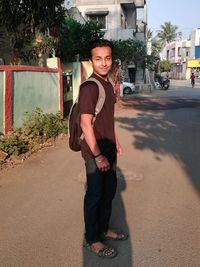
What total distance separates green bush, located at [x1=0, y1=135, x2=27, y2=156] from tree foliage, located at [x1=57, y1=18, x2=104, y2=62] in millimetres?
9445

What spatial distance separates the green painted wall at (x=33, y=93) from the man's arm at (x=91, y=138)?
18.3ft

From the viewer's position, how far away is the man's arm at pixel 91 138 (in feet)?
11.1

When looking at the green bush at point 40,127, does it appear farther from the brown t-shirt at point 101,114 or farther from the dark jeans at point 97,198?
the brown t-shirt at point 101,114

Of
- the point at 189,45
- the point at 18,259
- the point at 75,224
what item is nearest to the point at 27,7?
the point at 75,224

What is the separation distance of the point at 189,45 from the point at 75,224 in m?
74.2

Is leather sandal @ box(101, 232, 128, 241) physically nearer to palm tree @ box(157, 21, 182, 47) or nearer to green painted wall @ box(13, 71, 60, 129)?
green painted wall @ box(13, 71, 60, 129)

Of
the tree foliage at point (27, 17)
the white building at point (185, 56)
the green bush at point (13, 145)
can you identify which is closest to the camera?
the green bush at point (13, 145)

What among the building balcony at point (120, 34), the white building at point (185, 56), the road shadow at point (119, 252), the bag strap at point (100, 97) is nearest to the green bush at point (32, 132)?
the road shadow at point (119, 252)

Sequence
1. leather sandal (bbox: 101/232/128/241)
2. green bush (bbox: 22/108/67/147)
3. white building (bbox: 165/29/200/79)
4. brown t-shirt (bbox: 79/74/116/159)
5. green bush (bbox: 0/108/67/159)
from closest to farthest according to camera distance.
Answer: brown t-shirt (bbox: 79/74/116/159)
leather sandal (bbox: 101/232/128/241)
green bush (bbox: 0/108/67/159)
green bush (bbox: 22/108/67/147)
white building (bbox: 165/29/200/79)

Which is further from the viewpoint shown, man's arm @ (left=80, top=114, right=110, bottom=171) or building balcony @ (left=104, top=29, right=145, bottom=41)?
building balcony @ (left=104, top=29, right=145, bottom=41)

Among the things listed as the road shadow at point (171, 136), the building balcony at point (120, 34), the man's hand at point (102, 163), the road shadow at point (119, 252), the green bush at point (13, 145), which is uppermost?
the building balcony at point (120, 34)

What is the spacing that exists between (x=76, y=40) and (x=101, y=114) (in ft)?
45.7

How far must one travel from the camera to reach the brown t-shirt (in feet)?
11.1

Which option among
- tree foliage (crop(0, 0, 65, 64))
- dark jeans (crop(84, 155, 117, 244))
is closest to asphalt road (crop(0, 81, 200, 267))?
dark jeans (crop(84, 155, 117, 244))
